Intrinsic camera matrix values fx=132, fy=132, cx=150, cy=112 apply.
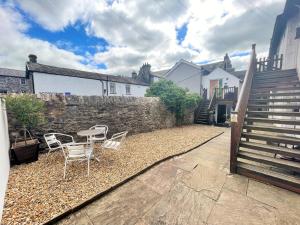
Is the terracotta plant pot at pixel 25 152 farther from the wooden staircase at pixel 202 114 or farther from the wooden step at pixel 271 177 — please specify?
the wooden staircase at pixel 202 114

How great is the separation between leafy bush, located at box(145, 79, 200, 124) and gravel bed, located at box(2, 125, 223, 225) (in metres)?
4.86

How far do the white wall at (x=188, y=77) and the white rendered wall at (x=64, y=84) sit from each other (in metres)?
9.93

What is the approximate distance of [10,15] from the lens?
12.6 ft

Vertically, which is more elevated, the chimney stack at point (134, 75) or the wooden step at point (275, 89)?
the chimney stack at point (134, 75)

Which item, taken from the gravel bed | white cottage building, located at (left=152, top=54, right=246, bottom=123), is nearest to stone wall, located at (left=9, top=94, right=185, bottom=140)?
the gravel bed

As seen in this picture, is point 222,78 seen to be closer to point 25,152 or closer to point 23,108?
point 23,108

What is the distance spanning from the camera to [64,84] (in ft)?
41.1

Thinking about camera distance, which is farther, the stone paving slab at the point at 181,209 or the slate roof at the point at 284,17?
the slate roof at the point at 284,17

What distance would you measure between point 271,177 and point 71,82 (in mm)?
15096

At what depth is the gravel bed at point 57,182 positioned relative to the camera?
6.15 feet

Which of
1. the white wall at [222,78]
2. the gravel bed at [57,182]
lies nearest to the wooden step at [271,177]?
the gravel bed at [57,182]

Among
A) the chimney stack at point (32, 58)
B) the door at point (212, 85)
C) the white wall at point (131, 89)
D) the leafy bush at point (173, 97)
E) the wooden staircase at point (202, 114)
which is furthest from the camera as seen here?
the white wall at point (131, 89)

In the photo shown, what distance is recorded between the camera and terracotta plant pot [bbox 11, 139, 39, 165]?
10.7 ft

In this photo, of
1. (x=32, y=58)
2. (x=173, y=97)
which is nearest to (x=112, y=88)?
(x=32, y=58)
